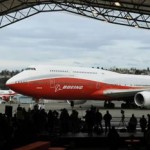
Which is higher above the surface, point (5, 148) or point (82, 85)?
point (82, 85)

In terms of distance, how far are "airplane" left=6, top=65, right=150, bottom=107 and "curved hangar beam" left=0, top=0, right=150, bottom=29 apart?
5936 mm

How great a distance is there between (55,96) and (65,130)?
19.8 meters

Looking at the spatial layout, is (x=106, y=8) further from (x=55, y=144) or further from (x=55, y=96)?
(x=55, y=144)

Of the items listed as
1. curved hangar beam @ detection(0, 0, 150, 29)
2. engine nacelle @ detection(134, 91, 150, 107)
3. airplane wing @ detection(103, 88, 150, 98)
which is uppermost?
curved hangar beam @ detection(0, 0, 150, 29)

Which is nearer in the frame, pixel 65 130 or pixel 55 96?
pixel 65 130

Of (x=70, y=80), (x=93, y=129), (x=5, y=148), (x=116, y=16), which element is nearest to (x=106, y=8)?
(x=116, y=16)

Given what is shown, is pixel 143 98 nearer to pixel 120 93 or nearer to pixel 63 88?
pixel 120 93

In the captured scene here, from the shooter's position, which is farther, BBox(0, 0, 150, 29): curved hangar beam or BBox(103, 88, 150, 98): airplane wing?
BBox(103, 88, 150, 98): airplane wing

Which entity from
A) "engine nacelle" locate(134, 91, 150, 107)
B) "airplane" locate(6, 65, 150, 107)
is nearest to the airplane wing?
"airplane" locate(6, 65, 150, 107)

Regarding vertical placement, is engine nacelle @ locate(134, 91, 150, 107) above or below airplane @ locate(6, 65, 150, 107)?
below

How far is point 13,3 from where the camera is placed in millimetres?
31516

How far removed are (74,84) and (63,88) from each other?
3.78 ft

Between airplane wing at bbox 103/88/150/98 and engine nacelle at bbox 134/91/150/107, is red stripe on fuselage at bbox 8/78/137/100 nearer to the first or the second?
airplane wing at bbox 103/88/150/98

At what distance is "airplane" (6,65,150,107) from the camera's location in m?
38.2
